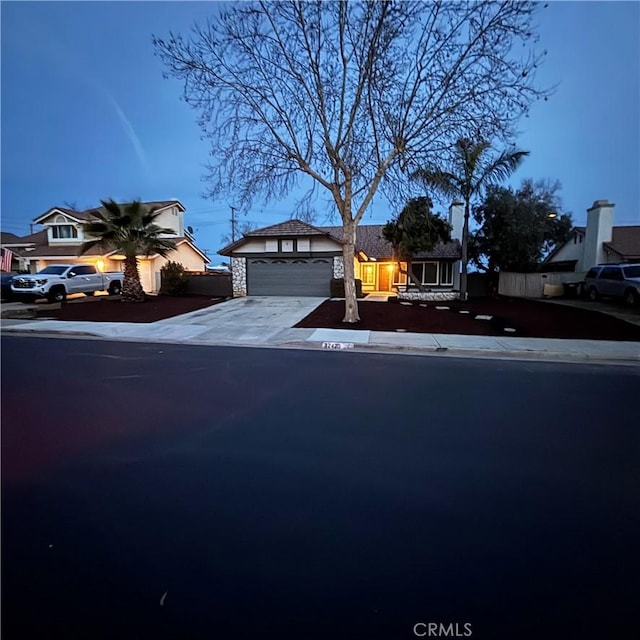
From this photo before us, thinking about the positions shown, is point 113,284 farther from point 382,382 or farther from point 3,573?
point 3,573

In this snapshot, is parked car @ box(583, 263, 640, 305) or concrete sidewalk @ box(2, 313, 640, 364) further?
parked car @ box(583, 263, 640, 305)

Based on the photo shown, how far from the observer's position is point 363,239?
2964 cm

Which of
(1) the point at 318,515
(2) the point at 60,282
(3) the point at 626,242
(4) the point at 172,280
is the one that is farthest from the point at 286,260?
(3) the point at 626,242

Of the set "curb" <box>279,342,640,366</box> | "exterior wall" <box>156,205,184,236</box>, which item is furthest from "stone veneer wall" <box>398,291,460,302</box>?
"exterior wall" <box>156,205,184,236</box>

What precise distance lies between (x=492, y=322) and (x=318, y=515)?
1156 centimetres

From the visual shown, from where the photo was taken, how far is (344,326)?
11.9 meters

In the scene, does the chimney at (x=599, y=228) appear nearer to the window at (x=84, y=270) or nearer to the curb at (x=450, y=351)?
the curb at (x=450, y=351)

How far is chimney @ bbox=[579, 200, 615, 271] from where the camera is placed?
23047 millimetres

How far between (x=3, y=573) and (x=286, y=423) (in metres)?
2.73

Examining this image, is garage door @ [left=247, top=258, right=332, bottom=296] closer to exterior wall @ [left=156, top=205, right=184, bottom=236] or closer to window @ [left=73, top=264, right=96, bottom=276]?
window @ [left=73, top=264, right=96, bottom=276]

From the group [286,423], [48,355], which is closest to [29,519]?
[286,423]

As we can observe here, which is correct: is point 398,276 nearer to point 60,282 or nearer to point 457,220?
point 457,220

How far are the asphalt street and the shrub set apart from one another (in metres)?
18.1

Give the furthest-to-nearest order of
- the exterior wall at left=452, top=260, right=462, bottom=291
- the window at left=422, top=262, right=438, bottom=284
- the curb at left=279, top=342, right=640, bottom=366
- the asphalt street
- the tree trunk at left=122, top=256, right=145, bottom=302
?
the window at left=422, top=262, right=438, bottom=284, the exterior wall at left=452, top=260, right=462, bottom=291, the tree trunk at left=122, top=256, right=145, bottom=302, the curb at left=279, top=342, right=640, bottom=366, the asphalt street
